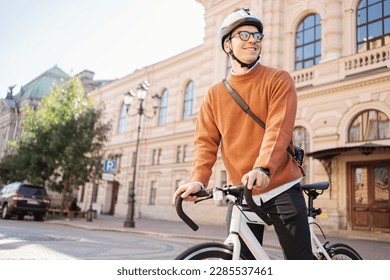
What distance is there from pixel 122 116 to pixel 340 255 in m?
24.3

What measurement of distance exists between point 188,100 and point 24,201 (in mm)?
11418

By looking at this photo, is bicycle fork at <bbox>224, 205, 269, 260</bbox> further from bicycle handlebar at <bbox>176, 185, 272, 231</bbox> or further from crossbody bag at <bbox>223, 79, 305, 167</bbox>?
crossbody bag at <bbox>223, 79, 305, 167</bbox>

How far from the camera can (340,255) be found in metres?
2.87

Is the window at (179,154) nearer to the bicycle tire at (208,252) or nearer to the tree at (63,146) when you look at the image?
the tree at (63,146)

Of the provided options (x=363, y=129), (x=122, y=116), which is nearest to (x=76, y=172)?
(x=122, y=116)

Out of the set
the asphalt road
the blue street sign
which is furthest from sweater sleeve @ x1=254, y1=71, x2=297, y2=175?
the blue street sign

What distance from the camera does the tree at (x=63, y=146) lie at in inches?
694

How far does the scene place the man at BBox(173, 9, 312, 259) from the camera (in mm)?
1920

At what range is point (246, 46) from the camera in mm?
2166

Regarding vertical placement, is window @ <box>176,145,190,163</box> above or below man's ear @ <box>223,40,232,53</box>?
above

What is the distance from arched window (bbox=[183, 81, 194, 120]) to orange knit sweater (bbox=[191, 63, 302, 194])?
19154 millimetres

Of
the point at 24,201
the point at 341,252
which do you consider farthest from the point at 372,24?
the point at 24,201

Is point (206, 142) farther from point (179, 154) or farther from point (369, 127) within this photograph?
point (179, 154)
